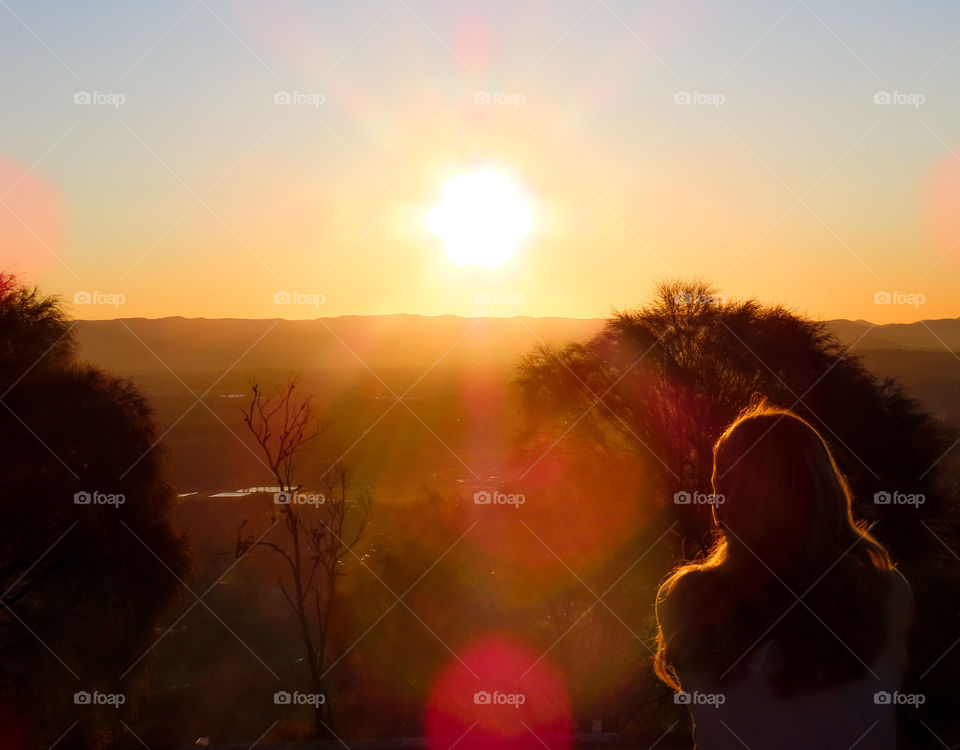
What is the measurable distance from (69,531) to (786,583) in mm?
15508

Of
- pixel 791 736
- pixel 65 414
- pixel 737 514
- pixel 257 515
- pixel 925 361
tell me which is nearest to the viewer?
pixel 791 736

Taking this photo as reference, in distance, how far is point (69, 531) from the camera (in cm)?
1519

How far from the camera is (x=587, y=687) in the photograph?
19000mm

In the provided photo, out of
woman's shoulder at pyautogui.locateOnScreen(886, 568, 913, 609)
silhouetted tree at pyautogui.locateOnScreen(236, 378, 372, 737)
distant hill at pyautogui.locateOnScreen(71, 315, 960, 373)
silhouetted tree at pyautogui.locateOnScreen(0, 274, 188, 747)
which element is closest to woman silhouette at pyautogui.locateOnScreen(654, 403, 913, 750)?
woman's shoulder at pyautogui.locateOnScreen(886, 568, 913, 609)

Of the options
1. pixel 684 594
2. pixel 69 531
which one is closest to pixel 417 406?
pixel 69 531

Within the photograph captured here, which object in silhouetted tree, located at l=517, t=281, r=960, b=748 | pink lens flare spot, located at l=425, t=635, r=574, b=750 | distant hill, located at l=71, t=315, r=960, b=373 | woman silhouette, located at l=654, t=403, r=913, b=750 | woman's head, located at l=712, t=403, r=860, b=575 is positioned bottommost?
pink lens flare spot, located at l=425, t=635, r=574, b=750

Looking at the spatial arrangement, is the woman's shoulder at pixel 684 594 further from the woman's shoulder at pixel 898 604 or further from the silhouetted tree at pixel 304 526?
the silhouetted tree at pixel 304 526

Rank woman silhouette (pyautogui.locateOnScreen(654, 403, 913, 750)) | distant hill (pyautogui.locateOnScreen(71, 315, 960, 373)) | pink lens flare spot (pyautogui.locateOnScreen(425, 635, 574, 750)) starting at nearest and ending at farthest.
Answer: woman silhouette (pyautogui.locateOnScreen(654, 403, 913, 750))
pink lens flare spot (pyautogui.locateOnScreen(425, 635, 574, 750))
distant hill (pyautogui.locateOnScreen(71, 315, 960, 373))

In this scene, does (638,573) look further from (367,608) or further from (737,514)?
(737,514)

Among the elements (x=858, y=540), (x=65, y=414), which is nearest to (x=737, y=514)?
(x=858, y=540)

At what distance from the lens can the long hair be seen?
215 cm

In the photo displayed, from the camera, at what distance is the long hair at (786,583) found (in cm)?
215

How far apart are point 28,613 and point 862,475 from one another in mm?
16790

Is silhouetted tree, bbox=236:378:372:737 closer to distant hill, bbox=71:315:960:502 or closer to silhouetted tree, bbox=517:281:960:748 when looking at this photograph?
distant hill, bbox=71:315:960:502
